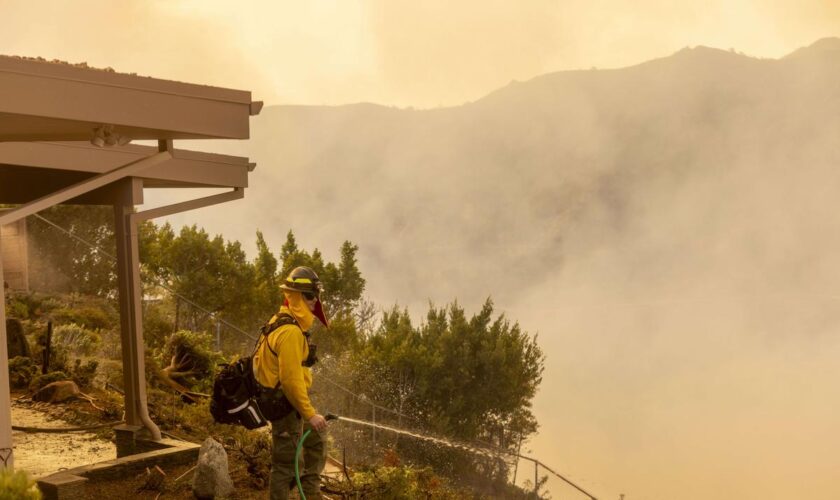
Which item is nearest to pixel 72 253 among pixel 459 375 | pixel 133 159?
pixel 133 159

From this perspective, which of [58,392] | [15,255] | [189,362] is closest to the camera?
[58,392]

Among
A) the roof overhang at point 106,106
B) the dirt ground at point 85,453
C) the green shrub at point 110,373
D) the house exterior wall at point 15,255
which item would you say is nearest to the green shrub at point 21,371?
the dirt ground at point 85,453

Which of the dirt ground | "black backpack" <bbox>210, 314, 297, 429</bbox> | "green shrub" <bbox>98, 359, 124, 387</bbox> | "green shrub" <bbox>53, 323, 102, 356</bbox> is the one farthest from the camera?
"green shrub" <bbox>53, 323, 102, 356</bbox>

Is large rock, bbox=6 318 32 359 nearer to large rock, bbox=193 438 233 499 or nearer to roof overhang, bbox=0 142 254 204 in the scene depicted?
roof overhang, bbox=0 142 254 204

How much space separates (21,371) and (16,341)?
0.96m

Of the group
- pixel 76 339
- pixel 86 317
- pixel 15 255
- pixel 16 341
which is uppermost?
pixel 15 255

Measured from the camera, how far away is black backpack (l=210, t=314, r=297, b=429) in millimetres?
6523

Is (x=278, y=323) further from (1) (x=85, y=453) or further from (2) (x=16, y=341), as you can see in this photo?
(2) (x=16, y=341)

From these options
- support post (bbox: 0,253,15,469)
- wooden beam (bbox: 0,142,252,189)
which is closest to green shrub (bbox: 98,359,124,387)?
wooden beam (bbox: 0,142,252,189)

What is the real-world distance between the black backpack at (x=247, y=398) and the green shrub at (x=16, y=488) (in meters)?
1.33

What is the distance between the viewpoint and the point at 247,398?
6.62m

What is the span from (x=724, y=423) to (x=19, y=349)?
5690 inches

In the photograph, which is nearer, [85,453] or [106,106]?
[106,106]

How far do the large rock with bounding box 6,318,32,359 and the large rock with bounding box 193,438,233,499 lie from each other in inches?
269
